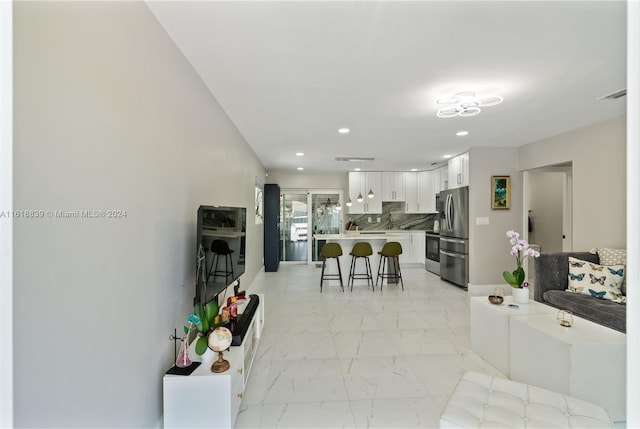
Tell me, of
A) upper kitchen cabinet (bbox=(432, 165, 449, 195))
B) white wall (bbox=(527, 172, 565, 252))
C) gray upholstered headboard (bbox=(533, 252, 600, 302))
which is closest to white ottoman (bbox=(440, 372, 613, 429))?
gray upholstered headboard (bbox=(533, 252, 600, 302))

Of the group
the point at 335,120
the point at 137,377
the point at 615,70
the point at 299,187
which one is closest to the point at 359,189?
the point at 299,187

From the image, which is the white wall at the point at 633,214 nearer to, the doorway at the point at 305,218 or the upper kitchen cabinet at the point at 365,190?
the upper kitchen cabinet at the point at 365,190

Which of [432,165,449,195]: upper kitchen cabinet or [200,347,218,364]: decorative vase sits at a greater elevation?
[432,165,449,195]: upper kitchen cabinet

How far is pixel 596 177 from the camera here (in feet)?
12.4

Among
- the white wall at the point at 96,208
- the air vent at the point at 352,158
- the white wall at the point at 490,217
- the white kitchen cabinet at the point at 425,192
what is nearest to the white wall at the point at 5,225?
the white wall at the point at 96,208

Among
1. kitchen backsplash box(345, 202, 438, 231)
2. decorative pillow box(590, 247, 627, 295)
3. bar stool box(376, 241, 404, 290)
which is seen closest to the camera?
decorative pillow box(590, 247, 627, 295)

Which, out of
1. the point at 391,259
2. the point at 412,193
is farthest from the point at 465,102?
the point at 412,193

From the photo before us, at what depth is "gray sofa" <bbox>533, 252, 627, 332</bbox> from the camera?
2.83 metres

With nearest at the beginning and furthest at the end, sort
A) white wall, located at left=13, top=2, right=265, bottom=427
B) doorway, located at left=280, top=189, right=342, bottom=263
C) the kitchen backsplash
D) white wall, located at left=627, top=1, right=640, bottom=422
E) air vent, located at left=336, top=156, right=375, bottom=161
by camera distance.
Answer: white wall, located at left=627, top=1, right=640, bottom=422, white wall, located at left=13, top=2, right=265, bottom=427, air vent, located at left=336, top=156, right=375, bottom=161, doorway, located at left=280, top=189, right=342, bottom=263, the kitchen backsplash

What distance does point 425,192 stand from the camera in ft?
25.5

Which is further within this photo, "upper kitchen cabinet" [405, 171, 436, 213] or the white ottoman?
"upper kitchen cabinet" [405, 171, 436, 213]

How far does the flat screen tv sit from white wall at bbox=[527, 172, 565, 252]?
6716 millimetres

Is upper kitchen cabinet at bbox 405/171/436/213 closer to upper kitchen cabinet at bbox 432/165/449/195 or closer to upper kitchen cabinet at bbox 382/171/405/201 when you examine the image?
upper kitchen cabinet at bbox 382/171/405/201

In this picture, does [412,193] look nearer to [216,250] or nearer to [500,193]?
[500,193]
